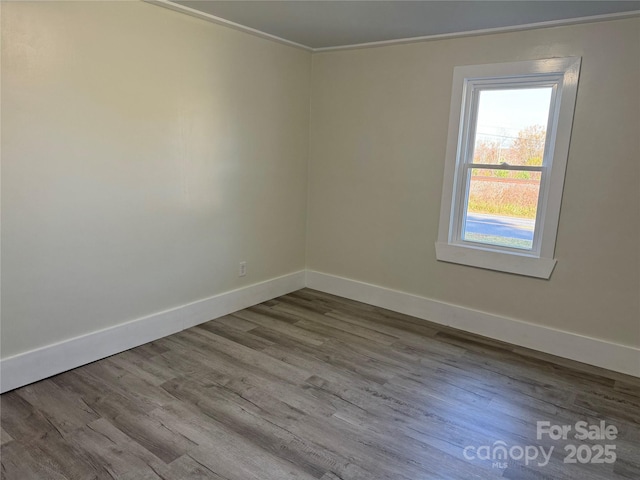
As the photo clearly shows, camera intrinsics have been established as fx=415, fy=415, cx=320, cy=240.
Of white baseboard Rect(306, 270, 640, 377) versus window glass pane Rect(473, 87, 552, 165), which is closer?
white baseboard Rect(306, 270, 640, 377)

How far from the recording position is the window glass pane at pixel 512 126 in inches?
116

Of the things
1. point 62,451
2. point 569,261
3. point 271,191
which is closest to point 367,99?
point 271,191

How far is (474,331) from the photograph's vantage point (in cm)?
333

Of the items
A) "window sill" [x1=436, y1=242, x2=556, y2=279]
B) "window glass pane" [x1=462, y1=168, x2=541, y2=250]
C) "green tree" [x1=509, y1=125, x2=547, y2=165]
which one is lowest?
"window sill" [x1=436, y1=242, x2=556, y2=279]

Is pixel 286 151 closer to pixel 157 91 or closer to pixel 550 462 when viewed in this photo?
pixel 157 91

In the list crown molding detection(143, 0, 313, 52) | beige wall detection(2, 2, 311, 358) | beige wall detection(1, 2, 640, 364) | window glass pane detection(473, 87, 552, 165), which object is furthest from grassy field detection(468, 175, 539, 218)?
crown molding detection(143, 0, 313, 52)

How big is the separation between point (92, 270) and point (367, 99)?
2.55 metres

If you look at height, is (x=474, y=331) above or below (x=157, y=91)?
below

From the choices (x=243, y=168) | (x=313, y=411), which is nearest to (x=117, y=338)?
(x=313, y=411)

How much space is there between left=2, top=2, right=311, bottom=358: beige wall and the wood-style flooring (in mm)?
479

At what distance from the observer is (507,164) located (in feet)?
10.2

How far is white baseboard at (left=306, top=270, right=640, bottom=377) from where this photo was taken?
2801 millimetres

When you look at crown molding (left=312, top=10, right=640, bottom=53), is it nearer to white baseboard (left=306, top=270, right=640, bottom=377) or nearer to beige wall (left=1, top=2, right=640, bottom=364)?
beige wall (left=1, top=2, right=640, bottom=364)

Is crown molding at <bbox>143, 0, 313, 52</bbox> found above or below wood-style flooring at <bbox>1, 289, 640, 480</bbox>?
above
